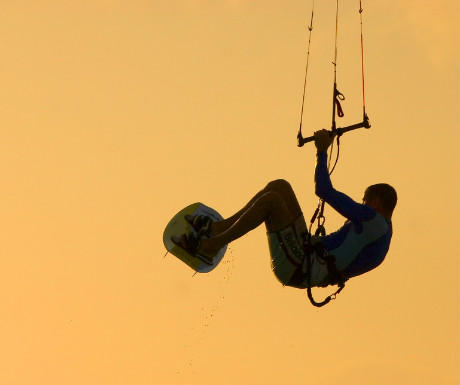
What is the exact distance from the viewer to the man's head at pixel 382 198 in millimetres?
17359

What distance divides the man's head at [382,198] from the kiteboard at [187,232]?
166cm

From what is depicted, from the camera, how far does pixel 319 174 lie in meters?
16.9

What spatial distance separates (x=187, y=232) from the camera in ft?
59.0

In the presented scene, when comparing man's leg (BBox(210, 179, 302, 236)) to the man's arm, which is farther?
man's leg (BBox(210, 179, 302, 236))


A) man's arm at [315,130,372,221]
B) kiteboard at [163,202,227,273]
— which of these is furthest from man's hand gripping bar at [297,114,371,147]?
kiteboard at [163,202,227,273]

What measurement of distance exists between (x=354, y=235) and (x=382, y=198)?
465 millimetres

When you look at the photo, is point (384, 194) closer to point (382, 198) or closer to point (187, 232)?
point (382, 198)

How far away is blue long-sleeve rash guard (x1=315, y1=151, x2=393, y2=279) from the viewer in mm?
16969

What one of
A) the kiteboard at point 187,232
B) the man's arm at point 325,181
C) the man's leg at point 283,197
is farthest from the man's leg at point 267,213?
the kiteboard at point 187,232

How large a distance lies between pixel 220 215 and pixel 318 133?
1835 mm

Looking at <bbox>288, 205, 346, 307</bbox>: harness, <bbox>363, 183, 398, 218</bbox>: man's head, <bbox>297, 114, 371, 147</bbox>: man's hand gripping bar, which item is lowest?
<bbox>288, 205, 346, 307</bbox>: harness

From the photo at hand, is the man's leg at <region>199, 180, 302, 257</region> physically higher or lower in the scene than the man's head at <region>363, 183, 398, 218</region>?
lower

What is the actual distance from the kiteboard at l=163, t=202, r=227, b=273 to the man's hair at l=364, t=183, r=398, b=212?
1688 mm

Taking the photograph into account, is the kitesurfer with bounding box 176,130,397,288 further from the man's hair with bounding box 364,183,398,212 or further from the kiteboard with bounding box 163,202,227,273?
the kiteboard with bounding box 163,202,227,273
